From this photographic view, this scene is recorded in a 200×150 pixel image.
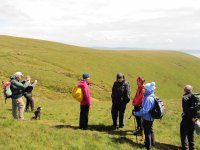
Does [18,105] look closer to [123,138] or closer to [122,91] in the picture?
[122,91]

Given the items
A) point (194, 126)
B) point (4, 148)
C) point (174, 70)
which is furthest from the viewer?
point (174, 70)

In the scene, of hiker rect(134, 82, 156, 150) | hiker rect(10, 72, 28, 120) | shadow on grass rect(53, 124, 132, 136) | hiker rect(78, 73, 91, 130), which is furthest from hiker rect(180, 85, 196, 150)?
hiker rect(10, 72, 28, 120)

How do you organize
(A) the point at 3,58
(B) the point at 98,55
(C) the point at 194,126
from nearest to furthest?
(C) the point at 194,126 → (A) the point at 3,58 → (B) the point at 98,55

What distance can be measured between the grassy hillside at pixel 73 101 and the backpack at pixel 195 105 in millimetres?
2780

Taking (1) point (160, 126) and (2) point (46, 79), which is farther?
(2) point (46, 79)

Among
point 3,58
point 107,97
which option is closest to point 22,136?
point 107,97

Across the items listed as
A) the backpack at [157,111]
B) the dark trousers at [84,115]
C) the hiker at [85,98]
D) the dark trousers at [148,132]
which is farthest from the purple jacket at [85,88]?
the backpack at [157,111]

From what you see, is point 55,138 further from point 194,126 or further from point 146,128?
point 194,126

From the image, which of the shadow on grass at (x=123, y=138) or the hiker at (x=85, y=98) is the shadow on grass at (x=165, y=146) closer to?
the shadow on grass at (x=123, y=138)

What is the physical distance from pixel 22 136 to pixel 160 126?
391 inches

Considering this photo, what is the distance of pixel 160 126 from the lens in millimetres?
21984

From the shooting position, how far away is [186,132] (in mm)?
14984

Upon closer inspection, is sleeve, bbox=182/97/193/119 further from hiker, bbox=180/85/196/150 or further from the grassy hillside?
the grassy hillside

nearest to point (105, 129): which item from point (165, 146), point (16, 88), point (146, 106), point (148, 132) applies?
point (165, 146)
